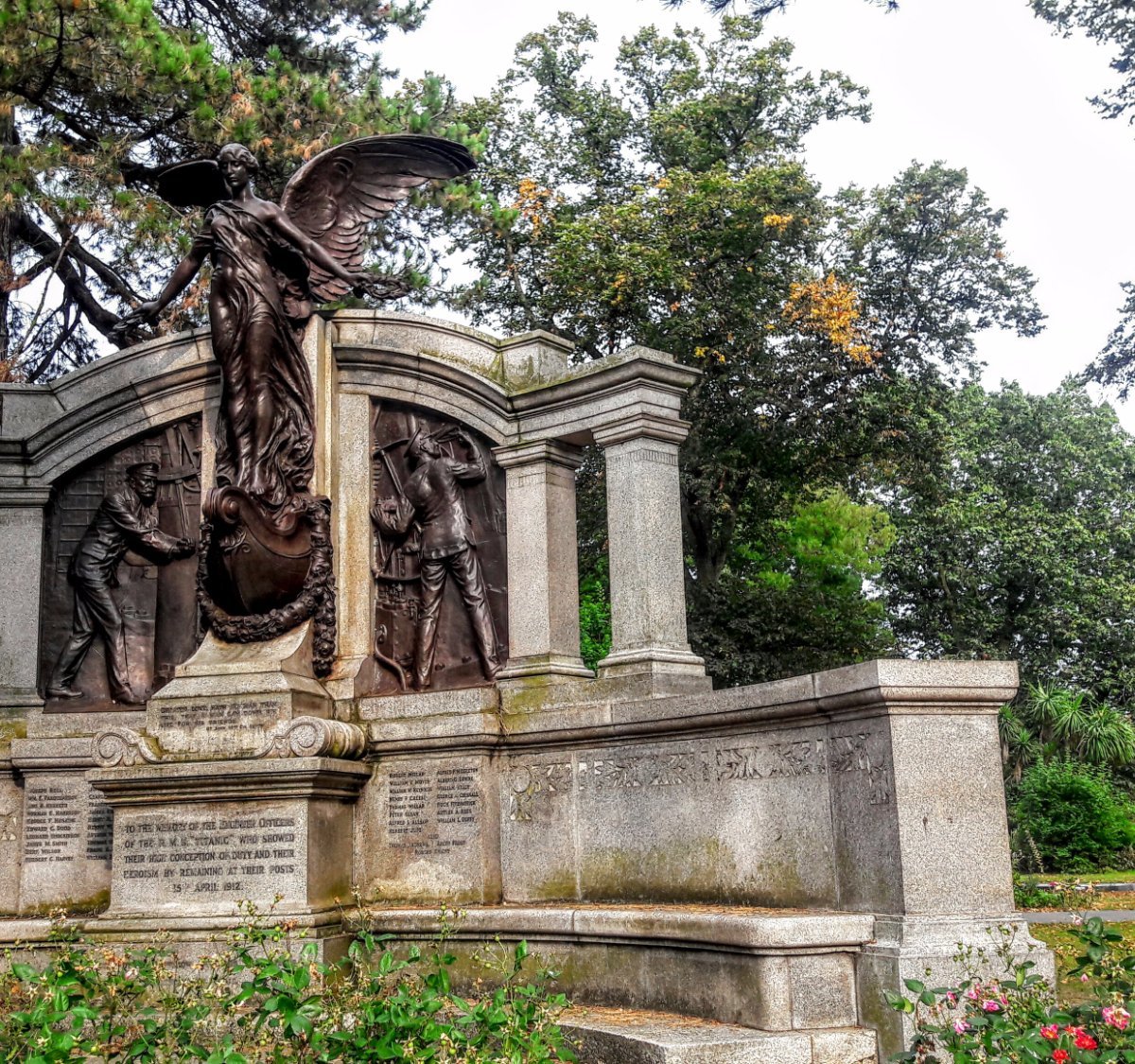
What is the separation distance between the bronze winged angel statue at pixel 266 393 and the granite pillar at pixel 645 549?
7.74 ft

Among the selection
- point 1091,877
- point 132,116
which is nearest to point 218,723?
point 132,116

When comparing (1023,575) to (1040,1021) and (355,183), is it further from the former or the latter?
(1040,1021)

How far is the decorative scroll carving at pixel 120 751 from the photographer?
967 centimetres

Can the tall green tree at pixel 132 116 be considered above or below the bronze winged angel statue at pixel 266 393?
above

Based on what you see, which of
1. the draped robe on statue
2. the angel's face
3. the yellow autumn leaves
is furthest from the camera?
the yellow autumn leaves

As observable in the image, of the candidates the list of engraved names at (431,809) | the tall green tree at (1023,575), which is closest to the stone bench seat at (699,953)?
the list of engraved names at (431,809)

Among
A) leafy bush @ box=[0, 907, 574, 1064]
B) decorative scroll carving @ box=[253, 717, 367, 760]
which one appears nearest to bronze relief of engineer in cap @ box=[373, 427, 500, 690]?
decorative scroll carving @ box=[253, 717, 367, 760]

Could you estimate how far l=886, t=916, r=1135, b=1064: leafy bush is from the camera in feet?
15.3

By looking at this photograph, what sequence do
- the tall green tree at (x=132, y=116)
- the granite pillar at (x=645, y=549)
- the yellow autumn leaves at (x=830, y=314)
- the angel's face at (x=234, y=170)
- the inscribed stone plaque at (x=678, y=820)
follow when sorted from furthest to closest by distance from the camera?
the yellow autumn leaves at (x=830, y=314)
the tall green tree at (x=132, y=116)
the angel's face at (x=234, y=170)
the granite pillar at (x=645, y=549)
the inscribed stone plaque at (x=678, y=820)

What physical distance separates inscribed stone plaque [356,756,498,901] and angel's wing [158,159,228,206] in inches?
200

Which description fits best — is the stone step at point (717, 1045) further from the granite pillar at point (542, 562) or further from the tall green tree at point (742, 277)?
the tall green tree at point (742, 277)

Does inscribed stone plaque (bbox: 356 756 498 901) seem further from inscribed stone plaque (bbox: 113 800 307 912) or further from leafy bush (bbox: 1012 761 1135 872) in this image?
leafy bush (bbox: 1012 761 1135 872)

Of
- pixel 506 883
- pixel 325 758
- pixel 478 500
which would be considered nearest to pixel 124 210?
pixel 478 500

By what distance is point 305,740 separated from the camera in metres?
9.41
